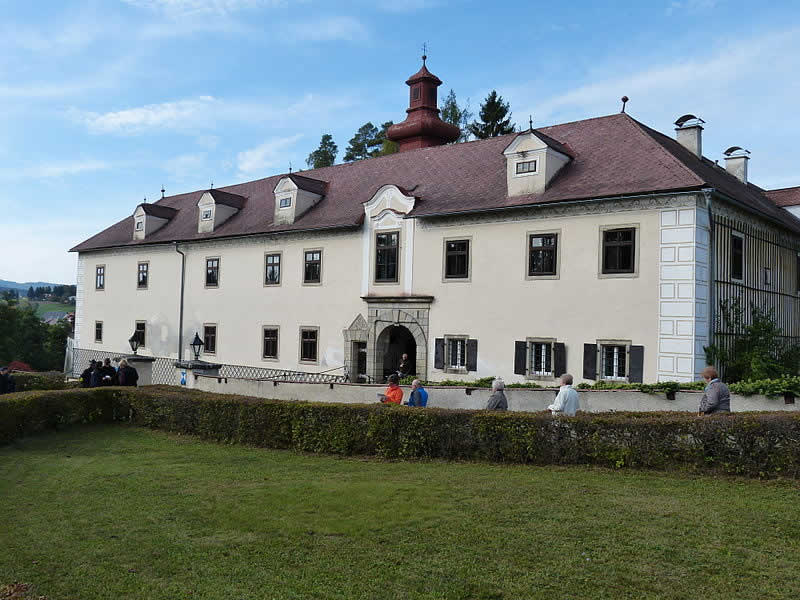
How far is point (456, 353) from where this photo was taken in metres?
22.6

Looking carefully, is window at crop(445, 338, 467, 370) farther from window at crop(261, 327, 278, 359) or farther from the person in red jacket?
window at crop(261, 327, 278, 359)

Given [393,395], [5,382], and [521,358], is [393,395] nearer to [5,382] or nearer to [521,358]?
[521,358]

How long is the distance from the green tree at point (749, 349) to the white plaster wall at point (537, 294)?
226 centimetres

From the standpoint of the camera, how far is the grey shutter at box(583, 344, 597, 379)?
1928cm

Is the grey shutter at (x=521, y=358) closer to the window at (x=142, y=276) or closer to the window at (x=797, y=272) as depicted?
the window at (x=797, y=272)

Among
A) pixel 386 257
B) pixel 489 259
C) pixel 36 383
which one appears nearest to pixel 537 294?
pixel 489 259

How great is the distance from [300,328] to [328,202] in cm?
532

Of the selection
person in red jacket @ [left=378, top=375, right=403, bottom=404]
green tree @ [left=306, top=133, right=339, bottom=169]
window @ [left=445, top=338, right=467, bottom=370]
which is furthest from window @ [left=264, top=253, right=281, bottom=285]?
green tree @ [left=306, top=133, right=339, bottom=169]

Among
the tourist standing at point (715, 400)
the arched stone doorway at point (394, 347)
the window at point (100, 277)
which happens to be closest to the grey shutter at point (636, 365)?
the tourist standing at point (715, 400)

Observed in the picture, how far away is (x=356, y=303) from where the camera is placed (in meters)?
25.5

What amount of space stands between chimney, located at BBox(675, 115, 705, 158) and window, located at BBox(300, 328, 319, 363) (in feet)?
49.2

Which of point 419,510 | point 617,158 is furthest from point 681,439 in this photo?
point 617,158

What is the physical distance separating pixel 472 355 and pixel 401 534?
15.0 meters

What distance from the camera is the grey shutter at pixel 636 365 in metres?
18.6
